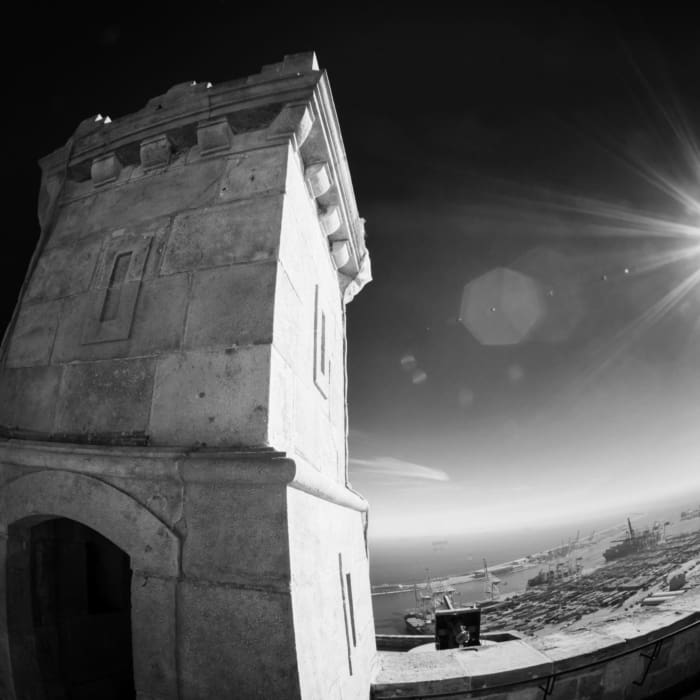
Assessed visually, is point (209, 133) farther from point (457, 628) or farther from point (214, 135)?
point (457, 628)

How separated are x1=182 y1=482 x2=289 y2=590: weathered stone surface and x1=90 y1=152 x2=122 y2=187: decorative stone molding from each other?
410cm

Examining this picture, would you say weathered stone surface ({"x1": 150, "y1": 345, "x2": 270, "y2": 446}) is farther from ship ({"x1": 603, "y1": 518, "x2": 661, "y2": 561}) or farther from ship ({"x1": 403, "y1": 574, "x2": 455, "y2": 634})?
ship ({"x1": 603, "y1": 518, "x2": 661, "y2": 561})

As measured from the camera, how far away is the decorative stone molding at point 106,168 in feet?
14.1

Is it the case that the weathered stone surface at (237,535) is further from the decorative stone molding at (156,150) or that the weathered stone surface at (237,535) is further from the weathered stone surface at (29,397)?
the decorative stone molding at (156,150)

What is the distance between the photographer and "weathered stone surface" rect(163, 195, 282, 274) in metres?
3.34

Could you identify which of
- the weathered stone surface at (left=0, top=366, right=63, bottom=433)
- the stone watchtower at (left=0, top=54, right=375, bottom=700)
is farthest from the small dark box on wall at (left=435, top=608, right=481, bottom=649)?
the weathered stone surface at (left=0, top=366, right=63, bottom=433)

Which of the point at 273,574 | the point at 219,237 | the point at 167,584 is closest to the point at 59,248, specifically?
the point at 219,237

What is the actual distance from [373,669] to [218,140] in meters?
6.73

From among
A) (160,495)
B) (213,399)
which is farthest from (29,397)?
(213,399)

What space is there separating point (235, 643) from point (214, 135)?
4.81 meters

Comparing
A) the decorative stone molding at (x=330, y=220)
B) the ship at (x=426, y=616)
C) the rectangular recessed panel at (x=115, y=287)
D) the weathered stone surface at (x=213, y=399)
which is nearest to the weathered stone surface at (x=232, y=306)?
the weathered stone surface at (x=213, y=399)

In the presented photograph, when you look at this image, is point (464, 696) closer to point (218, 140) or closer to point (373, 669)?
point (373, 669)

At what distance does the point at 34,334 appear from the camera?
3.71m

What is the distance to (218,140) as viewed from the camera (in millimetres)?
3941
